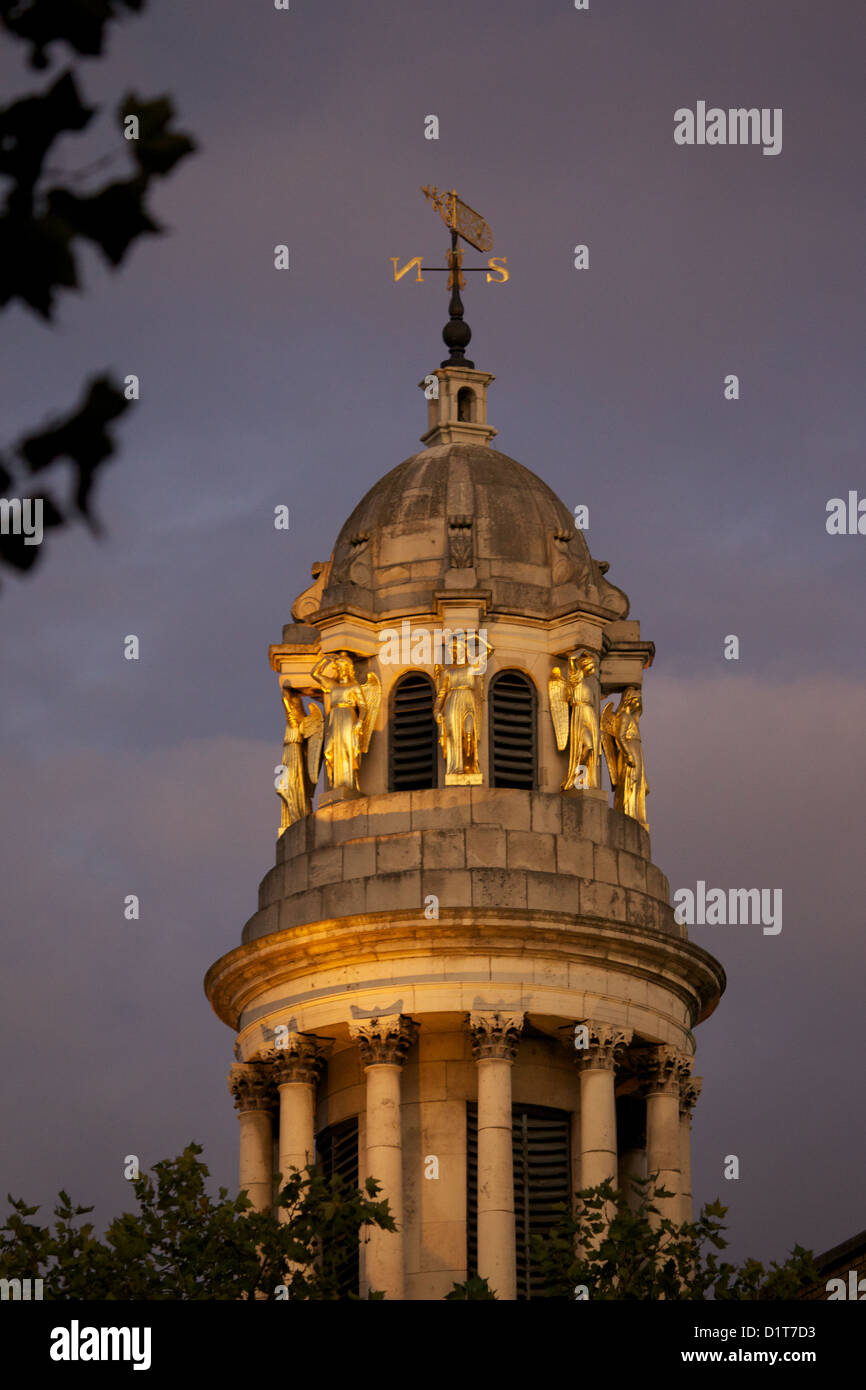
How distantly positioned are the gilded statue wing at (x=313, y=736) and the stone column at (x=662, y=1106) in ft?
31.6

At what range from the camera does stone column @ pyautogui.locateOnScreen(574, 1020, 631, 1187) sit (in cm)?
5703

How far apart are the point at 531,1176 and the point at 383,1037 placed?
4.35 m

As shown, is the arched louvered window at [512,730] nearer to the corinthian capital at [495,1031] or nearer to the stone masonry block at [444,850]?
the stone masonry block at [444,850]

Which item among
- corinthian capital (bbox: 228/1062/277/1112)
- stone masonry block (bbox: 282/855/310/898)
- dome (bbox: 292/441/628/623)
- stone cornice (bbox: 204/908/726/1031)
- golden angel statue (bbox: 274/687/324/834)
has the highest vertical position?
dome (bbox: 292/441/628/623)

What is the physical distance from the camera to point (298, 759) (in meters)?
62.1

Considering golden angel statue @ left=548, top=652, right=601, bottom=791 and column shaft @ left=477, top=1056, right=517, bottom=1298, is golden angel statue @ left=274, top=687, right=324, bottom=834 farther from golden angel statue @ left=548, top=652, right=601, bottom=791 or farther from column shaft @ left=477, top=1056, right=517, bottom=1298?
column shaft @ left=477, top=1056, right=517, bottom=1298

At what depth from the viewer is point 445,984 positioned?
186 ft

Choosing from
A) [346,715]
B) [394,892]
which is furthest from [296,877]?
[346,715]

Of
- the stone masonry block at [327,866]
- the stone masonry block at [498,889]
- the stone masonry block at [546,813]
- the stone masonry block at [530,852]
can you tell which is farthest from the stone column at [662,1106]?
the stone masonry block at [327,866]

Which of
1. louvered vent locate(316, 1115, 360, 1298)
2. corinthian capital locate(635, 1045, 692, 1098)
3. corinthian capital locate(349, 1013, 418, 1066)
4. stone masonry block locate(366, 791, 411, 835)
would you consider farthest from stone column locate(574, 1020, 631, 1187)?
stone masonry block locate(366, 791, 411, 835)

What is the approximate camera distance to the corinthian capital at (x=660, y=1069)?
59.4 metres

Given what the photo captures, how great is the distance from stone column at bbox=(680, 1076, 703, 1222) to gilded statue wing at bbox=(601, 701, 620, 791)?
683 centimetres
